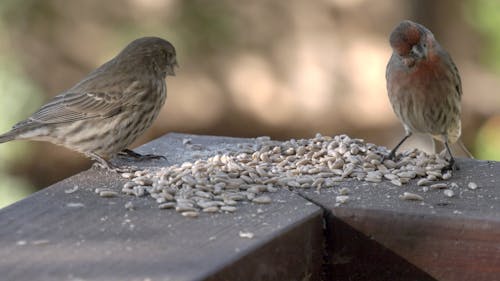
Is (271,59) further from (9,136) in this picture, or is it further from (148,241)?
(148,241)

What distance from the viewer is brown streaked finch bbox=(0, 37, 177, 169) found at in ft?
15.0

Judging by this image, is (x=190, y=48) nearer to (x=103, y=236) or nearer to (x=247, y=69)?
(x=247, y=69)

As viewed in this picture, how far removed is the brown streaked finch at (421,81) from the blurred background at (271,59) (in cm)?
370

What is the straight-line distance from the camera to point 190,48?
27.5 ft

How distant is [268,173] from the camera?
353cm

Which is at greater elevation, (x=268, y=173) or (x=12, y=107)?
(x=12, y=107)

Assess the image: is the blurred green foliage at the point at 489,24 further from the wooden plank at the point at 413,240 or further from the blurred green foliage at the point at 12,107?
the wooden plank at the point at 413,240

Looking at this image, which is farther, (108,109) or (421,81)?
(108,109)

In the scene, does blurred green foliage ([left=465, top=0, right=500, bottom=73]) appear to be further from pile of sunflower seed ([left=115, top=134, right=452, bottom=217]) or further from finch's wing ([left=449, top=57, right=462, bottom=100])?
pile of sunflower seed ([left=115, top=134, right=452, bottom=217])

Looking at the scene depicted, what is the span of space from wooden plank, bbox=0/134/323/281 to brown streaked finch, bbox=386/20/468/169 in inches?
52.9

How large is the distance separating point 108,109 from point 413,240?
2.08m

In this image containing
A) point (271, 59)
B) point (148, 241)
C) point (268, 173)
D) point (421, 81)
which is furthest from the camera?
point (271, 59)

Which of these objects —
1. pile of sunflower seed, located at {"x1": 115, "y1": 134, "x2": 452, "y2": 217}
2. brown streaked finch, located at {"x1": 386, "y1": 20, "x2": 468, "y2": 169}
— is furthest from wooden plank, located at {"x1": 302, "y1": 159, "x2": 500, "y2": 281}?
brown streaked finch, located at {"x1": 386, "y1": 20, "x2": 468, "y2": 169}

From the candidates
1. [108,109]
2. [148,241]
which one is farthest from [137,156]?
[148,241]
